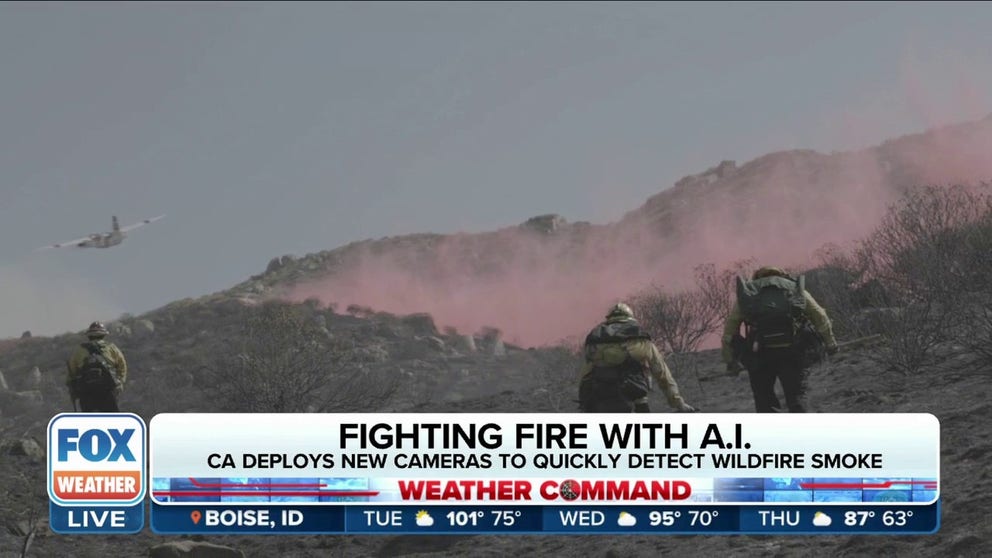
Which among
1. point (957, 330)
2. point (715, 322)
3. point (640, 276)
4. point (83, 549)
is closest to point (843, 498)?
point (83, 549)

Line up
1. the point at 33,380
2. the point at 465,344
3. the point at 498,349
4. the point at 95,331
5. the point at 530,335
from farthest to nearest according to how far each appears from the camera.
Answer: the point at 530,335 < the point at 498,349 < the point at 465,344 < the point at 33,380 < the point at 95,331

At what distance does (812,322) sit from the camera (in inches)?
681

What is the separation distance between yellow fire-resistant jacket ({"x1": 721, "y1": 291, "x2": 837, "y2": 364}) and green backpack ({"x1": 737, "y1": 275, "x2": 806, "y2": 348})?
0.21 ft

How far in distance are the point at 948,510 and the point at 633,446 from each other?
367 centimetres

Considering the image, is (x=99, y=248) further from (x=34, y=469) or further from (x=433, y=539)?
(x=433, y=539)

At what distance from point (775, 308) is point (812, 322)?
1.46 ft

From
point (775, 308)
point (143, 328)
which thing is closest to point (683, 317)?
point (775, 308)

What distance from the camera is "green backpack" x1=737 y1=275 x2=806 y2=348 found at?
677 inches

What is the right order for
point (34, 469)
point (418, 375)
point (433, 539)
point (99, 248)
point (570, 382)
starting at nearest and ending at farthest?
→ point (433, 539), point (34, 469), point (570, 382), point (99, 248), point (418, 375)

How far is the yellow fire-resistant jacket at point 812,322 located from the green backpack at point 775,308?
0.06 metres

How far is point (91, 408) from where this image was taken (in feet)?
76.0

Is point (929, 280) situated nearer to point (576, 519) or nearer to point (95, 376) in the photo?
point (95, 376)

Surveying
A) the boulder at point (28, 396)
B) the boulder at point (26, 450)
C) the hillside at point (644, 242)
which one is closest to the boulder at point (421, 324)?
the hillside at point (644, 242)

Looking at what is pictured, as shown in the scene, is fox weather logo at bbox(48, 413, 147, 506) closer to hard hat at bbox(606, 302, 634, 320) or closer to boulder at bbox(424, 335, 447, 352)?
hard hat at bbox(606, 302, 634, 320)
